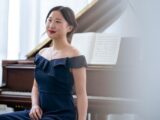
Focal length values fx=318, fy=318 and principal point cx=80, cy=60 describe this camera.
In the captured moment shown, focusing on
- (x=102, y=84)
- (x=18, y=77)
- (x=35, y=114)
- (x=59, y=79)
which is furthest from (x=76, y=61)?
(x=18, y=77)

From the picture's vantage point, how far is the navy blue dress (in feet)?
4.66

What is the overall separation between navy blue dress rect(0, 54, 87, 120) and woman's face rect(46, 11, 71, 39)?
12 centimetres

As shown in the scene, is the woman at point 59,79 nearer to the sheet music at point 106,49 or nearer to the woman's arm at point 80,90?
the woman's arm at point 80,90

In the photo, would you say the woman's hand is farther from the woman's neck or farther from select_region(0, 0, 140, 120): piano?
select_region(0, 0, 140, 120): piano

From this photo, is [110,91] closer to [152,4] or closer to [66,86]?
[66,86]

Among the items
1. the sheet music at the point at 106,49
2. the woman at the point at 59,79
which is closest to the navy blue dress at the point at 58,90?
the woman at the point at 59,79

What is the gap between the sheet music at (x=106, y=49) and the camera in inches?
78.6

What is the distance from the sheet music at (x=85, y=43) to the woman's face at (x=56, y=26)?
21.7 inches

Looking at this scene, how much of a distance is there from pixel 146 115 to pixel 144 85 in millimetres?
129

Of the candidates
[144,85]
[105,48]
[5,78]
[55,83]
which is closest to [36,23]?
[5,78]

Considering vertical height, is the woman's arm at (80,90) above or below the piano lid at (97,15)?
below

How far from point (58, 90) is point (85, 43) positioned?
69 cm

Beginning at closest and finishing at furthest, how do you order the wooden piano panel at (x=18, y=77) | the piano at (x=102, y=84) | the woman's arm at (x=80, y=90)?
the woman's arm at (x=80, y=90) → the piano at (x=102, y=84) → the wooden piano panel at (x=18, y=77)

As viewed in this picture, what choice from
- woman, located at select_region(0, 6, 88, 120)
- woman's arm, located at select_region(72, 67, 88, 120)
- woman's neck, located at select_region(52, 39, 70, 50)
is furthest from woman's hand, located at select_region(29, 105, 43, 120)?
woman's neck, located at select_region(52, 39, 70, 50)
